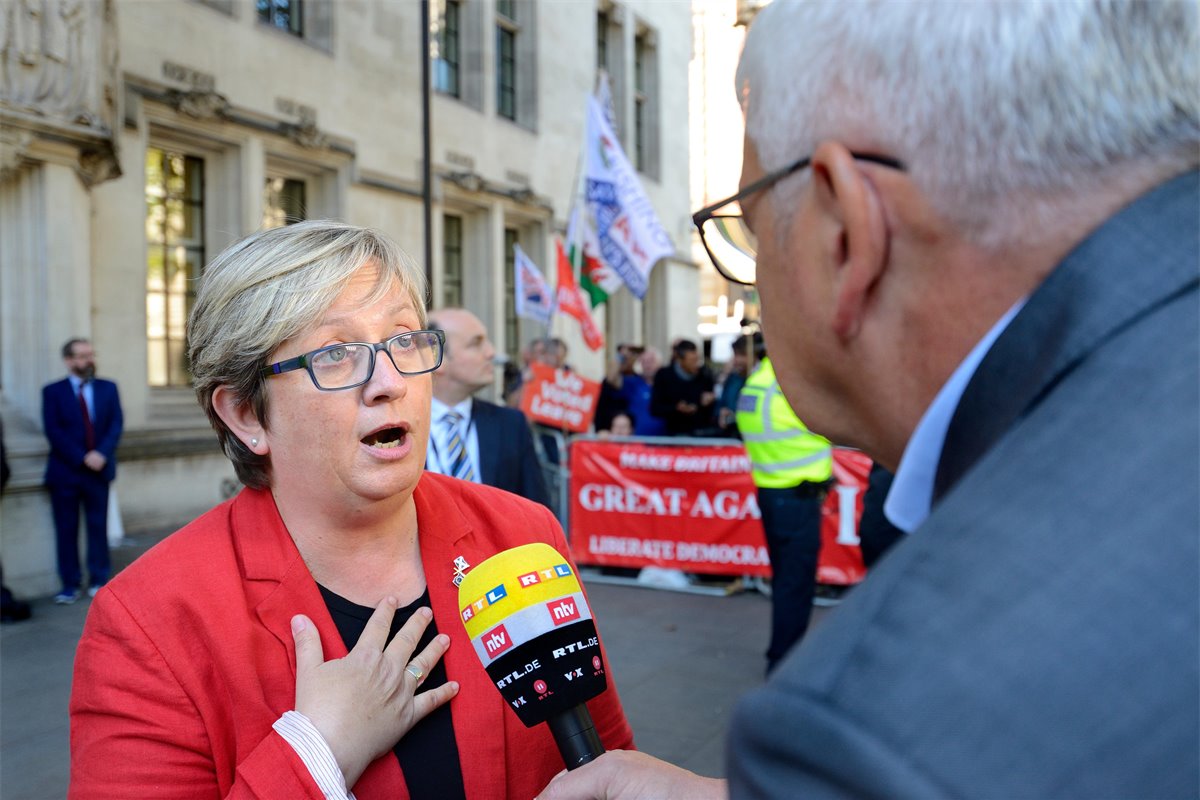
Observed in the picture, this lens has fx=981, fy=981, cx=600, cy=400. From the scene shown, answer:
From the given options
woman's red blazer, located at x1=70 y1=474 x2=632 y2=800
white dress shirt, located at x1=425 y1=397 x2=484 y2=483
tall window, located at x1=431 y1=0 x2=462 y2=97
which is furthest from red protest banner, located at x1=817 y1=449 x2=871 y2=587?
tall window, located at x1=431 y1=0 x2=462 y2=97

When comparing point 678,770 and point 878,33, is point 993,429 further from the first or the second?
point 678,770

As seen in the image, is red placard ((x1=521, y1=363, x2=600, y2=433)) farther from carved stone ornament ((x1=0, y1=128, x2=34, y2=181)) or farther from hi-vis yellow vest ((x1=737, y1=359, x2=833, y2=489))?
carved stone ornament ((x1=0, y1=128, x2=34, y2=181))

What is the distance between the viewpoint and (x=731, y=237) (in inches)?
50.9

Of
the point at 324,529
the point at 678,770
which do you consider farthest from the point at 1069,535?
the point at 324,529

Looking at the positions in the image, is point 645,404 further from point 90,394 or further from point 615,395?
point 90,394

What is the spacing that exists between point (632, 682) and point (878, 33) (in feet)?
17.2

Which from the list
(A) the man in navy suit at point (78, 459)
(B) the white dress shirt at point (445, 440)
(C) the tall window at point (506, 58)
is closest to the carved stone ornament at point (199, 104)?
(A) the man in navy suit at point (78, 459)

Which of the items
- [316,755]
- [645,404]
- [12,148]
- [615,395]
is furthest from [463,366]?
[645,404]

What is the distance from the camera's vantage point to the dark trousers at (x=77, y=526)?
7578 millimetres

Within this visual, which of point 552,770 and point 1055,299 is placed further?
point 552,770

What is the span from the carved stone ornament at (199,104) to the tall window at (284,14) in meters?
1.86

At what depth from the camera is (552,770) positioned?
1.85m

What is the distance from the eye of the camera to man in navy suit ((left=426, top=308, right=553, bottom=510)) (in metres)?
4.44

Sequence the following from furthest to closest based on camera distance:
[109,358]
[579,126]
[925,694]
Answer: [579,126]
[109,358]
[925,694]
